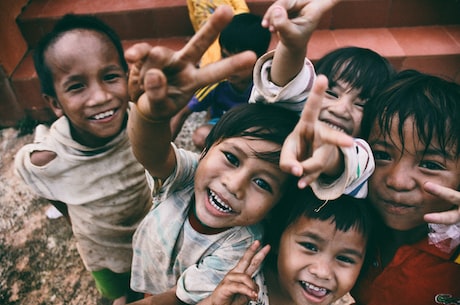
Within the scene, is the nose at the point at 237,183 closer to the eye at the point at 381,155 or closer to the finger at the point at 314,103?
the finger at the point at 314,103

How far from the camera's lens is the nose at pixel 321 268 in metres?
1.23

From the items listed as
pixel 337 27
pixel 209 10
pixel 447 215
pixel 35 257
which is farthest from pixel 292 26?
pixel 337 27

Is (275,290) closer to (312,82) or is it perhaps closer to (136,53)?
(312,82)

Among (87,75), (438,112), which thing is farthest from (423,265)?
(87,75)

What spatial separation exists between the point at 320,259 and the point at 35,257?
2.01 metres

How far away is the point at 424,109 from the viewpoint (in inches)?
46.8

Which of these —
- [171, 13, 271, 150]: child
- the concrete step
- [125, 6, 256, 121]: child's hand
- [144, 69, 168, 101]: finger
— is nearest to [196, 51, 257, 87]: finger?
[125, 6, 256, 121]: child's hand

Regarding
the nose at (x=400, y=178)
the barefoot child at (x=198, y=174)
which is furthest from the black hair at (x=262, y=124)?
the nose at (x=400, y=178)

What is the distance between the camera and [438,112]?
1.18m

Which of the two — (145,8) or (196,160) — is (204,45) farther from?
(145,8)

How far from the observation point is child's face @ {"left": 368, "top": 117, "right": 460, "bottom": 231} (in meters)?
1.16

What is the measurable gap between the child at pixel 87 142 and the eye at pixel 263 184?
710 mm

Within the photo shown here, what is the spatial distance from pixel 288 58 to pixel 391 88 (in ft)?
1.46

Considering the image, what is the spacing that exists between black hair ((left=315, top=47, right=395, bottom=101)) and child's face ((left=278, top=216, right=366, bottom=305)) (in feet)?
1.80
